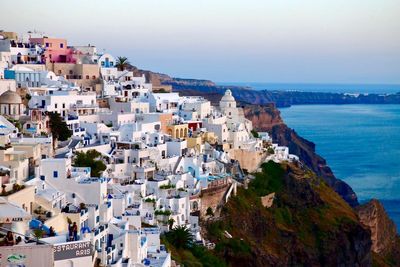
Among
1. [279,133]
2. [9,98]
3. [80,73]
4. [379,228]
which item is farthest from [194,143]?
[279,133]

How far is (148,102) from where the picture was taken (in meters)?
38.1

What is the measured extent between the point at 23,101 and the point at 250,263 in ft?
35.4

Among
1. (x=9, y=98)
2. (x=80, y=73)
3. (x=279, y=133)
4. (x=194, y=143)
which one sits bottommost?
(x=279, y=133)

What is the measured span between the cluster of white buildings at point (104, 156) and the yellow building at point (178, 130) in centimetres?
5

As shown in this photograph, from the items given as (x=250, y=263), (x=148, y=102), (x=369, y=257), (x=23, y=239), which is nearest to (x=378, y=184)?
(x=369, y=257)

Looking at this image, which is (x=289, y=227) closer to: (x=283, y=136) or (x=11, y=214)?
(x=11, y=214)

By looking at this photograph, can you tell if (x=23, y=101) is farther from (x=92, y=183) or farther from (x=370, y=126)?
(x=370, y=126)

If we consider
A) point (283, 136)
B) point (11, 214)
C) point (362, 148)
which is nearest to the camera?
point (11, 214)

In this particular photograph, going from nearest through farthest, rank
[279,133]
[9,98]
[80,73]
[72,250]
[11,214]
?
[72,250], [11,214], [9,98], [80,73], [279,133]

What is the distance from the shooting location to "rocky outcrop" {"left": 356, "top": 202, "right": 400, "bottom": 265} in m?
46.5

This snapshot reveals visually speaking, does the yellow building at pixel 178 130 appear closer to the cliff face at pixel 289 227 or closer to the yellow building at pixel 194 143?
the yellow building at pixel 194 143

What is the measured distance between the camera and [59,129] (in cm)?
2934

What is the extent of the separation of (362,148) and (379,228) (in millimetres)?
42350

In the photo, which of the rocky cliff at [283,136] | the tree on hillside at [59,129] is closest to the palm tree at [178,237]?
the tree on hillside at [59,129]
